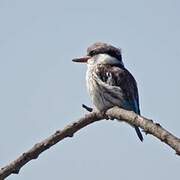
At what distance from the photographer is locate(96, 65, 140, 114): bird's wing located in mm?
6914

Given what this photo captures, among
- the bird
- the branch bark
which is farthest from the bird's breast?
the branch bark

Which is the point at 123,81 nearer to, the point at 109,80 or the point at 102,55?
the point at 109,80

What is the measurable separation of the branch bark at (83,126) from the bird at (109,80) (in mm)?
2335

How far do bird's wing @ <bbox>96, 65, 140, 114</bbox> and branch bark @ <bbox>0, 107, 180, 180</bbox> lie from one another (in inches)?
101

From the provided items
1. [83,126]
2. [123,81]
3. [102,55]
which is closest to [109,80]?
[123,81]

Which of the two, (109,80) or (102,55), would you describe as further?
(102,55)

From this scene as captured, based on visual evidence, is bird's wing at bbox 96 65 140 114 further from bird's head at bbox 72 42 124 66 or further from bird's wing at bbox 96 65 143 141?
bird's head at bbox 72 42 124 66

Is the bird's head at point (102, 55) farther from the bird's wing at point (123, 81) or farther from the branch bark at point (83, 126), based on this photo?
the branch bark at point (83, 126)

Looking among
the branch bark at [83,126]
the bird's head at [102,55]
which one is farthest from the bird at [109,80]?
the branch bark at [83,126]

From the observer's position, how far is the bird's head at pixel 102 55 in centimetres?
747

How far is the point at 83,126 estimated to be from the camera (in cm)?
397

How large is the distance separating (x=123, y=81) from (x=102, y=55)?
0.59m

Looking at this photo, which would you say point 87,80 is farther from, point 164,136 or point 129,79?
point 164,136

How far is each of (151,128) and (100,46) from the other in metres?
4.73
